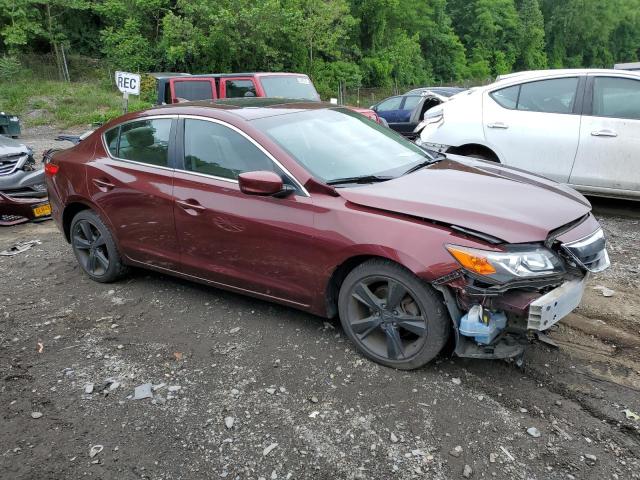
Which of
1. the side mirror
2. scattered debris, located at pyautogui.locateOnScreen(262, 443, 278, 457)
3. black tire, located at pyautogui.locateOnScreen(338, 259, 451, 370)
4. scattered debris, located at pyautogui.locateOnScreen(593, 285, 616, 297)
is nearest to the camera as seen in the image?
scattered debris, located at pyautogui.locateOnScreen(262, 443, 278, 457)

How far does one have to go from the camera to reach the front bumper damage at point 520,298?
297cm

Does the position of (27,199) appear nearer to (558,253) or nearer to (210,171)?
(210,171)

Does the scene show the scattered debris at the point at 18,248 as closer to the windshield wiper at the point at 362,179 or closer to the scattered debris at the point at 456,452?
the windshield wiper at the point at 362,179

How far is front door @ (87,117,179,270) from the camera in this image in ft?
14.2

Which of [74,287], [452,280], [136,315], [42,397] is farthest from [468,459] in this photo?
[74,287]

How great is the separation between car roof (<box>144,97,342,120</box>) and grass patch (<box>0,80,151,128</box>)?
1691cm

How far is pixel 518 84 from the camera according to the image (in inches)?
258

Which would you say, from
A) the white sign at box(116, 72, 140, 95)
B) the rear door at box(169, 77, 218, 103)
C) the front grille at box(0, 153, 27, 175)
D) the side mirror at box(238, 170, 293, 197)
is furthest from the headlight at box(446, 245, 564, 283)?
the rear door at box(169, 77, 218, 103)

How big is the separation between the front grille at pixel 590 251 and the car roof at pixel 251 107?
7.30ft

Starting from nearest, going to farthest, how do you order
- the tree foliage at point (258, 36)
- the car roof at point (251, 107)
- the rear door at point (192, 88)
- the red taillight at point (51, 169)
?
the car roof at point (251, 107) < the red taillight at point (51, 169) < the rear door at point (192, 88) < the tree foliage at point (258, 36)

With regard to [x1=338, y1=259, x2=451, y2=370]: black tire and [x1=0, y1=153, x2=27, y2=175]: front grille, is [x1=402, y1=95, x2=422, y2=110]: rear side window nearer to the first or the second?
[x1=0, y1=153, x2=27, y2=175]: front grille

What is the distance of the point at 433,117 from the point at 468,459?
17.7ft

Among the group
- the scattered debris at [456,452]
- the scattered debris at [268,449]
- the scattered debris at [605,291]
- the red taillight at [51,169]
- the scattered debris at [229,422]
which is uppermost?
the red taillight at [51,169]

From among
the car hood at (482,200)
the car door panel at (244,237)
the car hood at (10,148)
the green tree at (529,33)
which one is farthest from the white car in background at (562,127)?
the green tree at (529,33)
